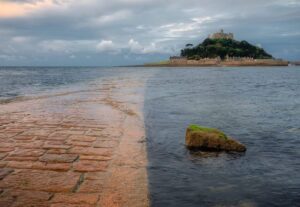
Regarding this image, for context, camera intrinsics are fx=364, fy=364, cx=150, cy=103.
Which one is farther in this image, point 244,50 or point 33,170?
point 244,50

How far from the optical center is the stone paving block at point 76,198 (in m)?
5.98

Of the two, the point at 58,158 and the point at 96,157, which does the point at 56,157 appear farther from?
the point at 96,157

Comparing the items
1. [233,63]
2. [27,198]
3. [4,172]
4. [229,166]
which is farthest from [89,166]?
[233,63]

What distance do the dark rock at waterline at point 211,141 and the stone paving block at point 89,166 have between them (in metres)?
2.92

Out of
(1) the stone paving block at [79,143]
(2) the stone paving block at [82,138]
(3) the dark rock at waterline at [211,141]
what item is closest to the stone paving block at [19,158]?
(1) the stone paving block at [79,143]

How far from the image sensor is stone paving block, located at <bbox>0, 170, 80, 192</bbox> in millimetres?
6535

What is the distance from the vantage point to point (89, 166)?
7977mm

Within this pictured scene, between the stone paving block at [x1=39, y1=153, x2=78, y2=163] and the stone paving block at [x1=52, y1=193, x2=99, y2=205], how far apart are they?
6.89 feet

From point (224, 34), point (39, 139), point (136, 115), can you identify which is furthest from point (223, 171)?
point (224, 34)

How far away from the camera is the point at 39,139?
10.5m

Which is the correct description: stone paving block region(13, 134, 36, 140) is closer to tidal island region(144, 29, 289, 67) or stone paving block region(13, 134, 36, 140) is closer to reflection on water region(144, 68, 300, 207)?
reflection on water region(144, 68, 300, 207)

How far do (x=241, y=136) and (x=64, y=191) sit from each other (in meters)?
7.19

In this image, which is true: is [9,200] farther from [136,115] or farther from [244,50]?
[244,50]

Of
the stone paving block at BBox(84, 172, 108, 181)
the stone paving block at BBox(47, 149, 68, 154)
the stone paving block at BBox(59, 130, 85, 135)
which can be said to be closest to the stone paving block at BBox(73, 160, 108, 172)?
the stone paving block at BBox(84, 172, 108, 181)
